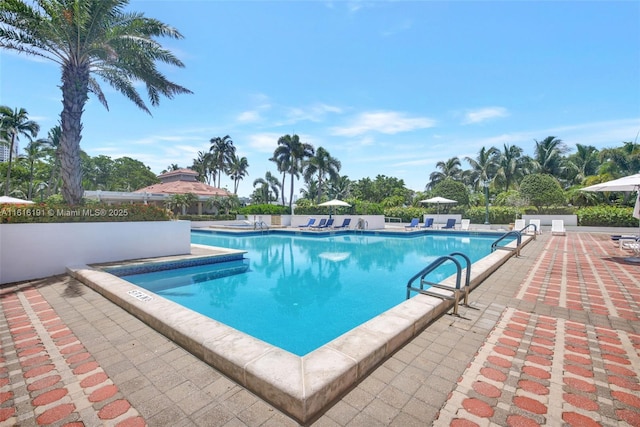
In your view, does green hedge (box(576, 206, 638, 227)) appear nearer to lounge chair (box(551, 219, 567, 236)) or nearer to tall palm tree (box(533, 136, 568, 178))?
lounge chair (box(551, 219, 567, 236))

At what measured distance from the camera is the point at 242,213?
28672mm

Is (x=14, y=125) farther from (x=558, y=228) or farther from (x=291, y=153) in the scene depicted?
(x=558, y=228)

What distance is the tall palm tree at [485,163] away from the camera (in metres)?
36.0

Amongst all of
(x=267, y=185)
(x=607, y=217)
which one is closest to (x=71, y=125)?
(x=607, y=217)

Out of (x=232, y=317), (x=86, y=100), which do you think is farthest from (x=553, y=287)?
(x=86, y=100)

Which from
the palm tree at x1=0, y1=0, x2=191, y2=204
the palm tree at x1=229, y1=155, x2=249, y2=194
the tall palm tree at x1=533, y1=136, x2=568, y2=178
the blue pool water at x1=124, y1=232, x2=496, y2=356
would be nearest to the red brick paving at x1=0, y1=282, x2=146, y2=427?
the blue pool water at x1=124, y1=232, x2=496, y2=356

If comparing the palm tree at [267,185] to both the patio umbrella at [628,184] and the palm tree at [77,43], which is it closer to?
the palm tree at [77,43]

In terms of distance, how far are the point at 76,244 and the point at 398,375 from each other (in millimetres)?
8338

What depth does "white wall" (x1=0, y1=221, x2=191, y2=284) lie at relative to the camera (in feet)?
20.2

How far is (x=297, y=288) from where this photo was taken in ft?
24.4

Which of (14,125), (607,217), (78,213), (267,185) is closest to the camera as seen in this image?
(78,213)

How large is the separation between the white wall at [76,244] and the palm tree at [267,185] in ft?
121

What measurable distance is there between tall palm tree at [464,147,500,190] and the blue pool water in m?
27.9

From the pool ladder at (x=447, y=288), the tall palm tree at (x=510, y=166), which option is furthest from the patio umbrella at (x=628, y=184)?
the tall palm tree at (x=510, y=166)
